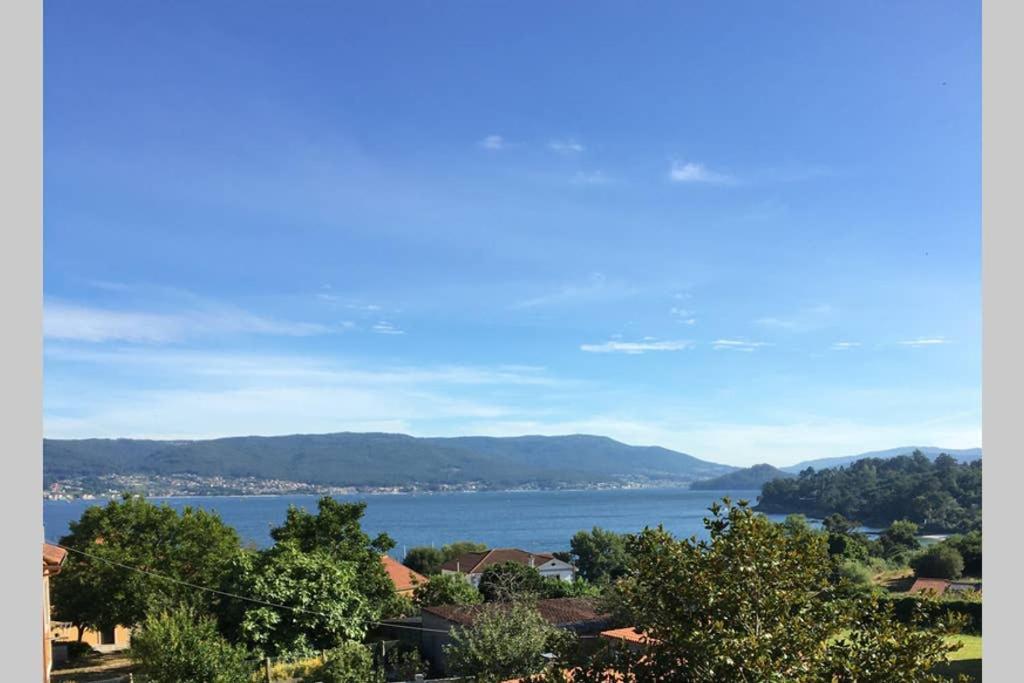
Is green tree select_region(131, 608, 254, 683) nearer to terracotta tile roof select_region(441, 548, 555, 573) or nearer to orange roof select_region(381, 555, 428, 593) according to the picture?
A: orange roof select_region(381, 555, 428, 593)

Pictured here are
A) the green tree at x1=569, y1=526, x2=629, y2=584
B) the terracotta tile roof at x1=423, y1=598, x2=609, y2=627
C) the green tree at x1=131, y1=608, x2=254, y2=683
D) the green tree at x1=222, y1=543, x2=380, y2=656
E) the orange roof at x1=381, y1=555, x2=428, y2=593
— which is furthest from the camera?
the green tree at x1=569, y1=526, x2=629, y2=584

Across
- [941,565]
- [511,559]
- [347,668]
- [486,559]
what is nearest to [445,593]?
[347,668]

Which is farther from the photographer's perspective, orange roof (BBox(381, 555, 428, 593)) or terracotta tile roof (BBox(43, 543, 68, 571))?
orange roof (BBox(381, 555, 428, 593))

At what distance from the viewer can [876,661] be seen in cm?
793

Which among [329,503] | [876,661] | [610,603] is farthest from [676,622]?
[329,503]

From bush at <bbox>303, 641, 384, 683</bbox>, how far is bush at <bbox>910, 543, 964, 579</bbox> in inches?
1968

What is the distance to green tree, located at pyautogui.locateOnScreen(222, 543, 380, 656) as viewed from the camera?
28.5m

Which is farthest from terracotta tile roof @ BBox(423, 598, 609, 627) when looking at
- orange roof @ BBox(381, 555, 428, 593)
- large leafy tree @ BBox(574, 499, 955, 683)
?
large leafy tree @ BBox(574, 499, 955, 683)

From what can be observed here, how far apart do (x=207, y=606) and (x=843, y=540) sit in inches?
2219

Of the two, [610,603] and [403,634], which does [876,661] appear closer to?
[610,603]

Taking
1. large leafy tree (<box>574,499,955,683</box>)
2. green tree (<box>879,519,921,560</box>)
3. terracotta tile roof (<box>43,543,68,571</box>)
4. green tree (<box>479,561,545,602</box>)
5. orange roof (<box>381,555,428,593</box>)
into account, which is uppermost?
large leafy tree (<box>574,499,955,683</box>)

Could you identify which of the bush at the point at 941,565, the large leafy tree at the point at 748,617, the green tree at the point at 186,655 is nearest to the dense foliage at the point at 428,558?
the bush at the point at 941,565

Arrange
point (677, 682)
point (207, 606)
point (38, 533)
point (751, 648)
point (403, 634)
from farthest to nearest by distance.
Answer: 1. point (403, 634)
2. point (207, 606)
3. point (677, 682)
4. point (751, 648)
5. point (38, 533)

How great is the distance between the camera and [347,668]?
26.1 m
